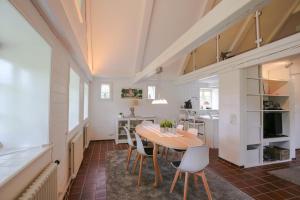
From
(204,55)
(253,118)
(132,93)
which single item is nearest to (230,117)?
(253,118)

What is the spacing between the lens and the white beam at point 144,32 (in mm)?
3616

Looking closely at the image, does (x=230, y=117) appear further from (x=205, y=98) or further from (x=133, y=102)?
(x=205, y=98)

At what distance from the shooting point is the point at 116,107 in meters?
5.70

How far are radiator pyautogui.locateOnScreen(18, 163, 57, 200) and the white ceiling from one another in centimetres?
347

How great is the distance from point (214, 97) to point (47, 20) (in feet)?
21.8

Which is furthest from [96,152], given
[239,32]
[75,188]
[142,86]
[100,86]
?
[239,32]

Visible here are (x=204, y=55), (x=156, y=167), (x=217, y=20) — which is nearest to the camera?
(x=217, y=20)

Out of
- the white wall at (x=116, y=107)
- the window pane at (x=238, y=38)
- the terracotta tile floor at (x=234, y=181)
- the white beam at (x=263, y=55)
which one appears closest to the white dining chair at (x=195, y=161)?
the terracotta tile floor at (x=234, y=181)

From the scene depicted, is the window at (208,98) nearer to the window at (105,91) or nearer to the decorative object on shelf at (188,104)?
the decorative object on shelf at (188,104)

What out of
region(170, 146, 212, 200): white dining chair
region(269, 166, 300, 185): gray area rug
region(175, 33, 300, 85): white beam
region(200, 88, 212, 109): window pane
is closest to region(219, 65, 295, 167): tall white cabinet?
region(175, 33, 300, 85): white beam

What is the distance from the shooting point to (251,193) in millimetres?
2334

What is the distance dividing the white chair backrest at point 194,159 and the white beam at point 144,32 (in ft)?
10.8

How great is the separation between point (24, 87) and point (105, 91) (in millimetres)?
4094

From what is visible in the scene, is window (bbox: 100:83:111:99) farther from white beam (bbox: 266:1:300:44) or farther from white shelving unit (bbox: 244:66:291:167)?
white beam (bbox: 266:1:300:44)
